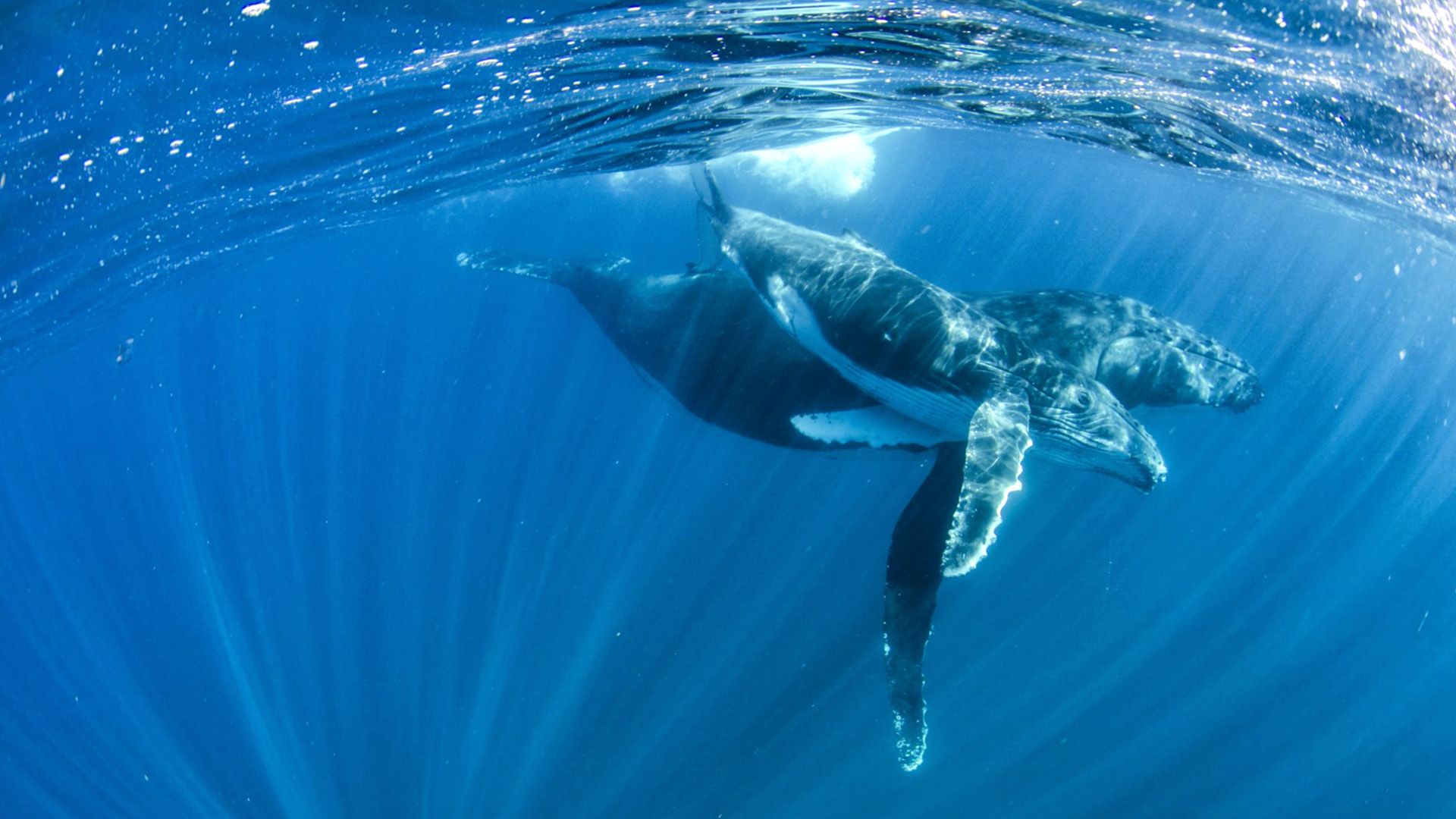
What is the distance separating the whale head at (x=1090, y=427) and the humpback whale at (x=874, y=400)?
3.64 ft

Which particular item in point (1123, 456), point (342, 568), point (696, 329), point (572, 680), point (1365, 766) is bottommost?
point (1365, 766)

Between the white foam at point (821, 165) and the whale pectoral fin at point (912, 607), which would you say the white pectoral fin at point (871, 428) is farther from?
the white foam at point (821, 165)

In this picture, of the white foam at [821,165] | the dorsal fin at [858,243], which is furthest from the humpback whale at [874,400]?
the white foam at [821,165]

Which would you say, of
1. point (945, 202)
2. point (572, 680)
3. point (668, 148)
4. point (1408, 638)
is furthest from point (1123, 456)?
point (945, 202)

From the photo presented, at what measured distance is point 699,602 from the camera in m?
15.7

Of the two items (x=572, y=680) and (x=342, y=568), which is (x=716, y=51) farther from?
(x=342, y=568)

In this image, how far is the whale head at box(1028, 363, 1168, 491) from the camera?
24.0ft

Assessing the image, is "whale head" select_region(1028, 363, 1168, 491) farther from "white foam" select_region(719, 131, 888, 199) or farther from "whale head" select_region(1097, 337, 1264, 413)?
"white foam" select_region(719, 131, 888, 199)

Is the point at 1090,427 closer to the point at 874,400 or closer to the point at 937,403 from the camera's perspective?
the point at 937,403

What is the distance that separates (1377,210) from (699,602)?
23.3 m

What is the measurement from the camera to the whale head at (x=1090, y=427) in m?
7.32

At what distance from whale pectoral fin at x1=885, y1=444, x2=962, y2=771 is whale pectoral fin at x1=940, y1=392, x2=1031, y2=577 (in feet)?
2.33

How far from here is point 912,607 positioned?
679 centimetres

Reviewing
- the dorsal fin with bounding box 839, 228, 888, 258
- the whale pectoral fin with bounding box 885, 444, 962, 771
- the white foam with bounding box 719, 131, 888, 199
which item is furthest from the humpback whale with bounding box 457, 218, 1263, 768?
the white foam with bounding box 719, 131, 888, 199
